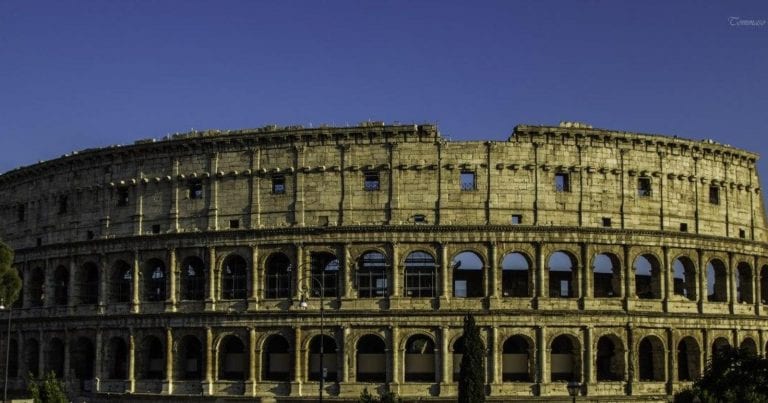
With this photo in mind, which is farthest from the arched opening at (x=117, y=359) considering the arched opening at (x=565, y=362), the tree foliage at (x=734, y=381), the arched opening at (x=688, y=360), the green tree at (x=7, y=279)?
the tree foliage at (x=734, y=381)

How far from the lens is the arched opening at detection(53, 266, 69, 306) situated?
67.6 m

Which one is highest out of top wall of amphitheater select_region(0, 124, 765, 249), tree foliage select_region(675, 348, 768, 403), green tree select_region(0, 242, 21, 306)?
top wall of amphitheater select_region(0, 124, 765, 249)

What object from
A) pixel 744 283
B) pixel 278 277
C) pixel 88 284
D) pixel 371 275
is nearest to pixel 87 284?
pixel 88 284

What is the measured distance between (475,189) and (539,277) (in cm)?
607

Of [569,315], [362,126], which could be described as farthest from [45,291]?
[569,315]

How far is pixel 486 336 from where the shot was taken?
57.2 metres

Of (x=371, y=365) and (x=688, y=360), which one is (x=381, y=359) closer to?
(x=371, y=365)

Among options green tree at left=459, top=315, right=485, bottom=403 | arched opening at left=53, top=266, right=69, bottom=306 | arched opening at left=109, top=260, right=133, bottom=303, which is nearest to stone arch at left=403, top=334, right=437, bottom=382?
green tree at left=459, top=315, right=485, bottom=403

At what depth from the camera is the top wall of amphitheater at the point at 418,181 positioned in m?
58.3

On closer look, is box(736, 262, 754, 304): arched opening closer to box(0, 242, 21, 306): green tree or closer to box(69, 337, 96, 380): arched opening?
box(69, 337, 96, 380): arched opening

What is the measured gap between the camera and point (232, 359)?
60781 millimetres

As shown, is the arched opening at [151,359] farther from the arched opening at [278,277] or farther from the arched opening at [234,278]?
the arched opening at [278,277]

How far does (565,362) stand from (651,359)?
6.07m

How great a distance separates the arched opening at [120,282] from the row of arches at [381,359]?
2605mm
